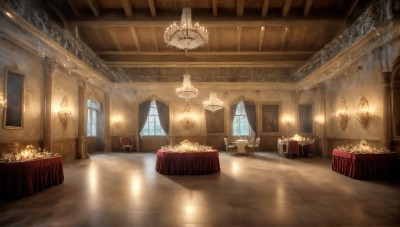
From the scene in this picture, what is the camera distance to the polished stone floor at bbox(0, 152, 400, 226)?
3.99 m

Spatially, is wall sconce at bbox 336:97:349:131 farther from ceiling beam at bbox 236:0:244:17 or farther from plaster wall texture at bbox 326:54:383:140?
ceiling beam at bbox 236:0:244:17

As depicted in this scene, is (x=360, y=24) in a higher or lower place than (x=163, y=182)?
higher

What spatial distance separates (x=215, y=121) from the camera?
15.9 m

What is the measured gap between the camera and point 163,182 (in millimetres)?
6734

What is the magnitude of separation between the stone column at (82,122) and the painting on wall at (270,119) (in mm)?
9750

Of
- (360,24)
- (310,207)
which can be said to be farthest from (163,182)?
(360,24)

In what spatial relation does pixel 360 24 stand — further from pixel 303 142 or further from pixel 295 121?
pixel 295 121

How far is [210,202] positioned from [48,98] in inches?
294

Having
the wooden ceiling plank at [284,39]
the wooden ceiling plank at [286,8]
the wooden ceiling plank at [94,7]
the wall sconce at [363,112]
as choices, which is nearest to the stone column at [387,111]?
the wall sconce at [363,112]

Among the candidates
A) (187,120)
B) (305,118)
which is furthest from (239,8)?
(305,118)

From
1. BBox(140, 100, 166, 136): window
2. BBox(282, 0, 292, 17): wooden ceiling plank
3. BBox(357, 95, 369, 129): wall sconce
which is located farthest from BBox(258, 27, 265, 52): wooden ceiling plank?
BBox(140, 100, 166, 136): window

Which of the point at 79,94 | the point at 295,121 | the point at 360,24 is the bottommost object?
the point at 295,121

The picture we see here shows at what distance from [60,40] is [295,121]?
12405 mm

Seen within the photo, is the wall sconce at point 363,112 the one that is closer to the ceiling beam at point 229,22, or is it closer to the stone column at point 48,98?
the ceiling beam at point 229,22
